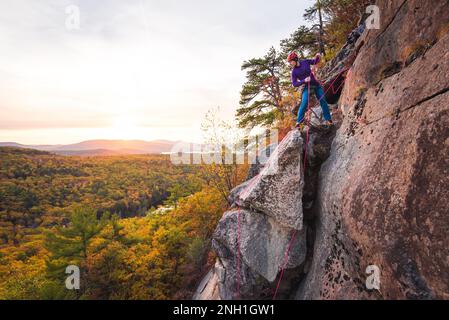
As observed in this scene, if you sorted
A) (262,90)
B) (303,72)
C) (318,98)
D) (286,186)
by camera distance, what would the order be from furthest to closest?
(262,90)
(303,72)
(318,98)
(286,186)

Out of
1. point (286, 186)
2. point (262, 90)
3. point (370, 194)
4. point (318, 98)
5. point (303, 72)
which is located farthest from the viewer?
point (262, 90)

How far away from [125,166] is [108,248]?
480 ft

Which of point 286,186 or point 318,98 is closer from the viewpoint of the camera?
point 286,186

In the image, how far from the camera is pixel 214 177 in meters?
24.2

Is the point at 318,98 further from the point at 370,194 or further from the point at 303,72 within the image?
the point at 370,194

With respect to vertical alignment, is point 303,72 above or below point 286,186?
above

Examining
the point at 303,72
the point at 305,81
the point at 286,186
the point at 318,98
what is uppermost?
the point at 303,72

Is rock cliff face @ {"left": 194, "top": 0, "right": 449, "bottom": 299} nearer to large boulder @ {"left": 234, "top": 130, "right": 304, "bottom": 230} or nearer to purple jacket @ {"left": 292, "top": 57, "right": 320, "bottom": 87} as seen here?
large boulder @ {"left": 234, "top": 130, "right": 304, "bottom": 230}

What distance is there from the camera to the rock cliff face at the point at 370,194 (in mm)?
4043

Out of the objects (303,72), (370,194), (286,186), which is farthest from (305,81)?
(370,194)

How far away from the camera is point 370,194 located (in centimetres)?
525

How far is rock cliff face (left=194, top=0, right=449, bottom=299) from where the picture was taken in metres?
4.04

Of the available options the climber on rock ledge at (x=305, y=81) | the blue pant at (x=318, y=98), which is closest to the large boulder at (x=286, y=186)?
the blue pant at (x=318, y=98)
